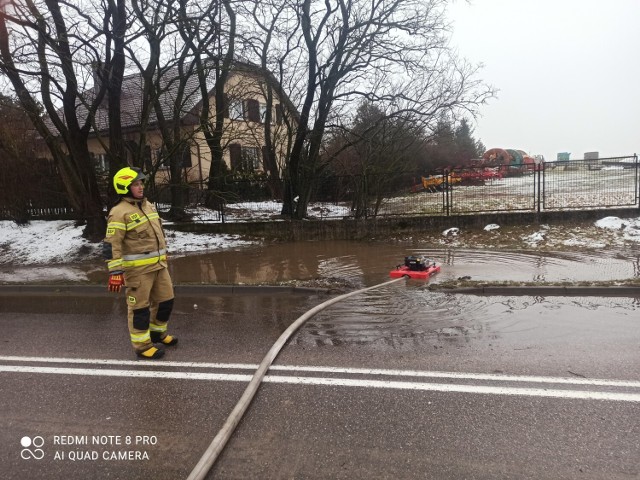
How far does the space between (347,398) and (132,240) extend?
103 inches

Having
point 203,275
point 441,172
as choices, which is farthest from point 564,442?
point 441,172

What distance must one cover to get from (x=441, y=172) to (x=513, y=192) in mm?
2162

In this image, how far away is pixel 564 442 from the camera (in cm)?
292

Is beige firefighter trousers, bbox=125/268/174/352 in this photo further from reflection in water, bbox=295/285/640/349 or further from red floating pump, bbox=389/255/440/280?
red floating pump, bbox=389/255/440/280

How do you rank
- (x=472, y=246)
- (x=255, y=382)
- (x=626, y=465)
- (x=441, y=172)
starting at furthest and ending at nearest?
(x=441, y=172) → (x=472, y=246) → (x=255, y=382) → (x=626, y=465)

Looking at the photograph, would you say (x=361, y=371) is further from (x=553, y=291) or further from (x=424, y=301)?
(x=553, y=291)

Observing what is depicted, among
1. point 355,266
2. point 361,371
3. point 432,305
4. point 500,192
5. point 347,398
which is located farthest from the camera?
Result: point 500,192

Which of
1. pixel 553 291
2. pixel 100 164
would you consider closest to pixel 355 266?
pixel 553 291

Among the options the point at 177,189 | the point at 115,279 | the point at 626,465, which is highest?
the point at 177,189

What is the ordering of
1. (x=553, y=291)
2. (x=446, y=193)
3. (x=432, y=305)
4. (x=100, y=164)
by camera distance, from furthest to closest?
(x=100, y=164) → (x=446, y=193) → (x=553, y=291) → (x=432, y=305)

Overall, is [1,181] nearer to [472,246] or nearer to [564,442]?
[472,246]

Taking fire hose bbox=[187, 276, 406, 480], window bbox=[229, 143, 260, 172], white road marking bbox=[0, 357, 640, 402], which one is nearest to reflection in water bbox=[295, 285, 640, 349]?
fire hose bbox=[187, 276, 406, 480]

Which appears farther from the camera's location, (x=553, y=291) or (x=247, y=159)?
(x=247, y=159)

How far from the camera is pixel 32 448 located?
3078mm
